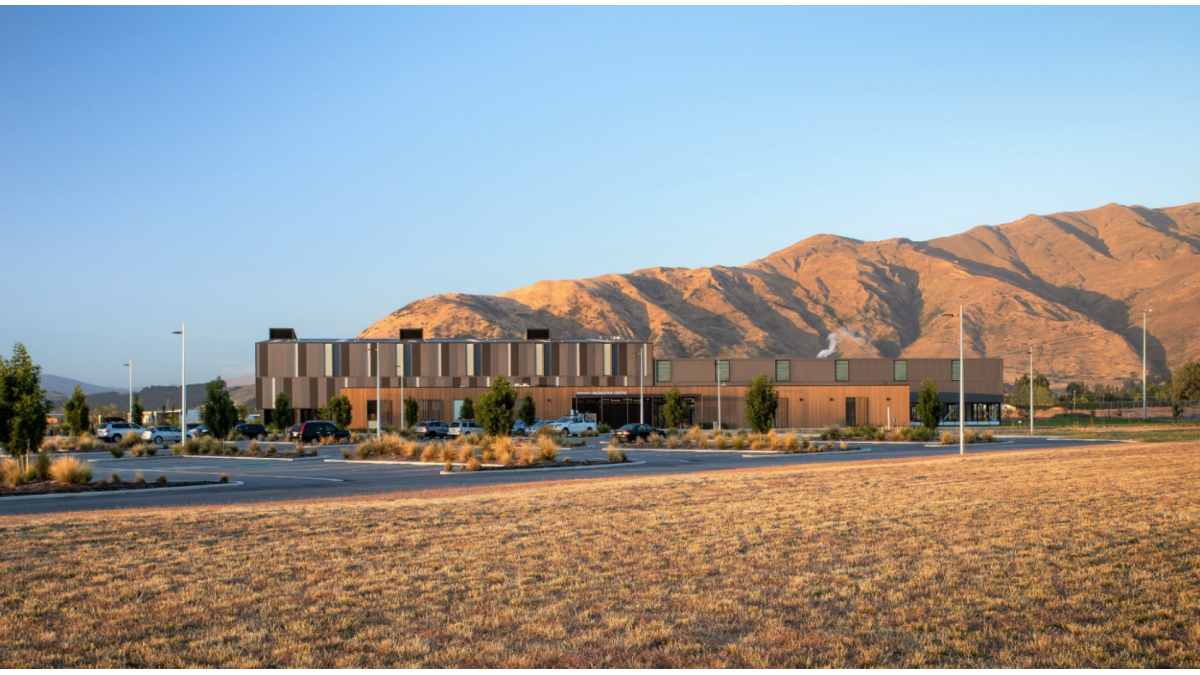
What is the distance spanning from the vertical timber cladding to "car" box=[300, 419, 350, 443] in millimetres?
29334

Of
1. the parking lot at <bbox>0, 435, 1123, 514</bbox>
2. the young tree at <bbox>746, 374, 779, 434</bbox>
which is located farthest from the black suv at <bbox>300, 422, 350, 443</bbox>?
the young tree at <bbox>746, 374, 779, 434</bbox>

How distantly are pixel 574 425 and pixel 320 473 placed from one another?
114 ft

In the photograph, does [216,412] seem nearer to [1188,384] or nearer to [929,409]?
[929,409]

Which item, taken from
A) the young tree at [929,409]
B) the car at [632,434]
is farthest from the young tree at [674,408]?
the young tree at [929,409]

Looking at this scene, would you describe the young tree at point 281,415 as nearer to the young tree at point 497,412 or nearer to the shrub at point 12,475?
the young tree at point 497,412

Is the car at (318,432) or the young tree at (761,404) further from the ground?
the young tree at (761,404)

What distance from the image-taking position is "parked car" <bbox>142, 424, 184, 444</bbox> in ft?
194

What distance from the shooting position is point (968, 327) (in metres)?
198

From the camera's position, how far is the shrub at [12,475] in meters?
23.5

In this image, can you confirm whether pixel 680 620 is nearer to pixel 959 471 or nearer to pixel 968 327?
pixel 959 471

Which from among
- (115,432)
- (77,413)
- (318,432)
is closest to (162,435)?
(115,432)

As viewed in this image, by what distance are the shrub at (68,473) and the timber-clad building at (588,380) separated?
2371 inches

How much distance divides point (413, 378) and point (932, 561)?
82.0m

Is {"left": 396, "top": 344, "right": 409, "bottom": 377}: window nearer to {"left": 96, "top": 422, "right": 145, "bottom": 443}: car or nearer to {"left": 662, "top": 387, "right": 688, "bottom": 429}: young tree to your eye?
{"left": 96, "top": 422, "right": 145, "bottom": 443}: car
